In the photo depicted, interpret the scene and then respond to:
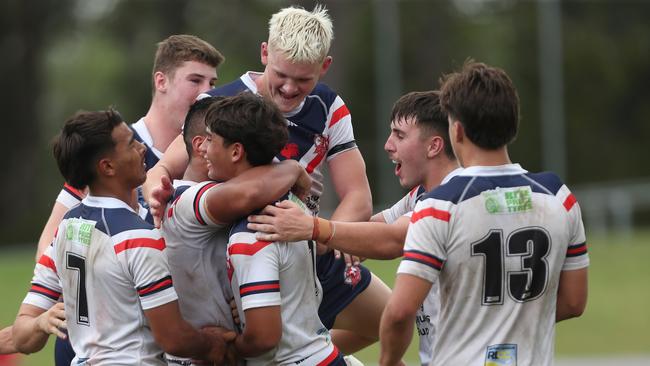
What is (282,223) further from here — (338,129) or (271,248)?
(338,129)

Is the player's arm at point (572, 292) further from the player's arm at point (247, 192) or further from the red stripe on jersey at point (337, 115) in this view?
the red stripe on jersey at point (337, 115)

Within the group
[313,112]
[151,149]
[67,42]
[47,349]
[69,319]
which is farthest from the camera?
[67,42]

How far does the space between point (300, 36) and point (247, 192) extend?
4.04ft

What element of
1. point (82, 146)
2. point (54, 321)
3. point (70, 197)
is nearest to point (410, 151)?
point (82, 146)

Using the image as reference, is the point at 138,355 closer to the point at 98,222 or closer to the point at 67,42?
the point at 98,222

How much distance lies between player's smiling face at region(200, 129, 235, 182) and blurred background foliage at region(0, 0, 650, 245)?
2898cm

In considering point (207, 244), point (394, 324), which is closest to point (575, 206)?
point (394, 324)

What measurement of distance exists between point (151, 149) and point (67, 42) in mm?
39121

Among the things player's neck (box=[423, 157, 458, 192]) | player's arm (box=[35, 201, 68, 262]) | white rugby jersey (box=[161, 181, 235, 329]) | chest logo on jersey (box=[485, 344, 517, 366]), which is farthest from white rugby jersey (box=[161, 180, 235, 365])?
player's arm (box=[35, 201, 68, 262])

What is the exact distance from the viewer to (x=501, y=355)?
198 inches

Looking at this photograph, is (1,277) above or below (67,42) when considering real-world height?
below

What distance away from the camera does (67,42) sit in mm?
44531

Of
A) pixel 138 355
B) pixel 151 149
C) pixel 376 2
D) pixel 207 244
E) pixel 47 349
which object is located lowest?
pixel 47 349

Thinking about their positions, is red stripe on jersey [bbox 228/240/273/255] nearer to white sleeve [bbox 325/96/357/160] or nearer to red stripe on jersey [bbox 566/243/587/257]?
red stripe on jersey [bbox 566/243/587/257]
